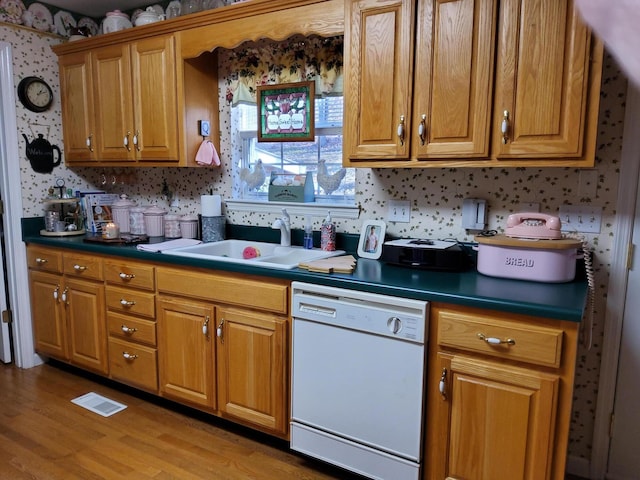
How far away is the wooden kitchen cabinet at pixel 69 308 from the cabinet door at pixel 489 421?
6.56 feet

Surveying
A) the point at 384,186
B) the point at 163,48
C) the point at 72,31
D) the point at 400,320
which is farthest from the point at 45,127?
the point at 400,320

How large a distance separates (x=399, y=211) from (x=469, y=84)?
0.74m

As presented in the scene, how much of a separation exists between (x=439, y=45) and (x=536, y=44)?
36 cm

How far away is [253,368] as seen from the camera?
212 centimetres

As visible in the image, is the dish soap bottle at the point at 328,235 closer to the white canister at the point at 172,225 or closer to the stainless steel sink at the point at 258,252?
the stainless steel sink at the point at 258,252

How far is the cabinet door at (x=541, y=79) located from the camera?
1.59 metres

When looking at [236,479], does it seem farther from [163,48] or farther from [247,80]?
[163,48]

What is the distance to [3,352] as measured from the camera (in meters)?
3.15

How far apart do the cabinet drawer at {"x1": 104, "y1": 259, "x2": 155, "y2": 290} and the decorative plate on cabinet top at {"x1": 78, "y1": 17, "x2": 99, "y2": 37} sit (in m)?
1.84

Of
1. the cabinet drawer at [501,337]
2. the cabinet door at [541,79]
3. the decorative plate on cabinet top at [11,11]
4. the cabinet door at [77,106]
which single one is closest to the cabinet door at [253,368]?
the cabinet drawer at [501,337]

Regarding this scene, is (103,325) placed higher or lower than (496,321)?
lower

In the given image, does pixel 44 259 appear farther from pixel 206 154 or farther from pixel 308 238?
pixel 308 238

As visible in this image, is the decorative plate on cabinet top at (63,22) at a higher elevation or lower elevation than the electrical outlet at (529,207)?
higher

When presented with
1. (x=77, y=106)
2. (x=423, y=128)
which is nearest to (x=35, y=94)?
→ (x=77, y=106)
